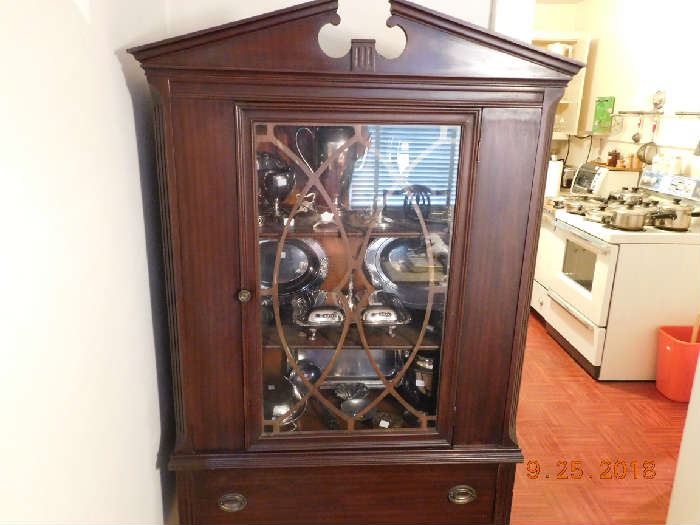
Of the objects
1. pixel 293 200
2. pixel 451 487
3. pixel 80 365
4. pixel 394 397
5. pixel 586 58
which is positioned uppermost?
pixel 586 58

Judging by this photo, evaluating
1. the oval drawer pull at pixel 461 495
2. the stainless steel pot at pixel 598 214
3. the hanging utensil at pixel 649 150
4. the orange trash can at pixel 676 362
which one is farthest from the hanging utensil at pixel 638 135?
the oval drawer pull at pixel 461 495

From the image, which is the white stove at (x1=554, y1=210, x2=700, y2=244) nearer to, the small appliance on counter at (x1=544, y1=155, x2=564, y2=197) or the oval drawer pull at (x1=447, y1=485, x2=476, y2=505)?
the small appliance on counter at (x1=544, y1=155, x2=564, y2=197)

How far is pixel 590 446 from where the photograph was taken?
7.75 feet

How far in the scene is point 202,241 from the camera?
1312 mm

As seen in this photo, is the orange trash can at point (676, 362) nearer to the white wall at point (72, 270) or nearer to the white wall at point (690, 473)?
the white wall at point (690, 473)

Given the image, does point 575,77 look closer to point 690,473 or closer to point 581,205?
point 581,205

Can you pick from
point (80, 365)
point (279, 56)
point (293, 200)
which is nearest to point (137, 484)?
point (80, 365)

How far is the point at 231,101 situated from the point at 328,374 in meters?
0.81

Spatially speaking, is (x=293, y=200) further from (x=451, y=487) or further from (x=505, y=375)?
(x=451, y=487)

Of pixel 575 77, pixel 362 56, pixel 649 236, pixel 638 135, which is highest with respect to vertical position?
pixel 575 77

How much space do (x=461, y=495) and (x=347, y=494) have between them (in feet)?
1.15

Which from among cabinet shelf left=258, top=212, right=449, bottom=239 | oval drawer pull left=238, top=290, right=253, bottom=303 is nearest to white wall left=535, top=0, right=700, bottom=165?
cabinet shelf left=258, top=212, right=449, bottom=239
